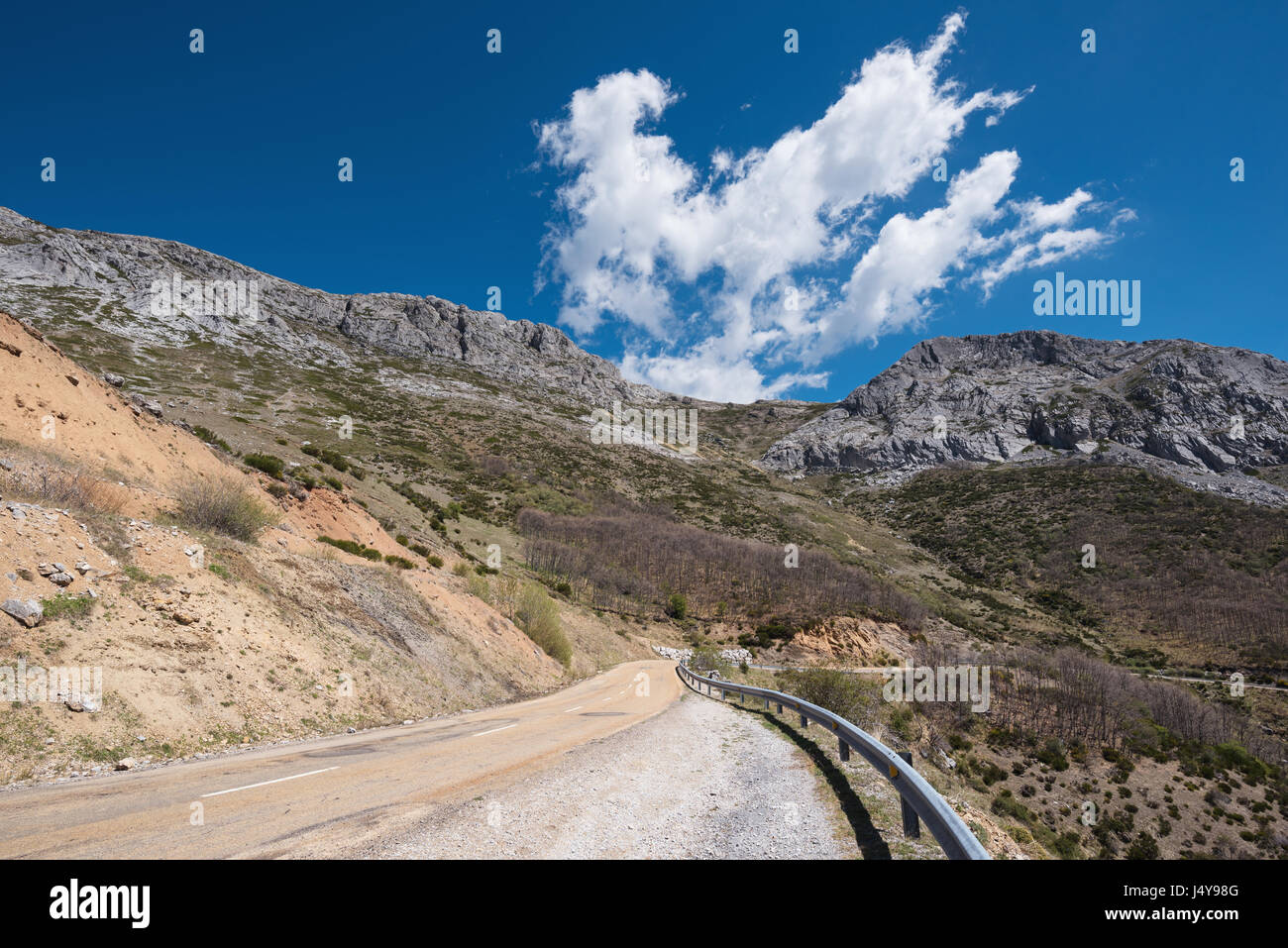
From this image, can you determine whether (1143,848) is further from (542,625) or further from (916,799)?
(542,625)

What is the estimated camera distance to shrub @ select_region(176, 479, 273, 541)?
1650 centimetres

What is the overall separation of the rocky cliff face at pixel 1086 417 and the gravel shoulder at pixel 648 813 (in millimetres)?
146420

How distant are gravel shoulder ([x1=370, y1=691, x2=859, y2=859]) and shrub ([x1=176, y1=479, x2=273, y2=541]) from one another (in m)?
14.7

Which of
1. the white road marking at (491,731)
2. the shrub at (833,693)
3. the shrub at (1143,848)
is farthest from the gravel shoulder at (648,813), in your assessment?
the shrub at (1143,848)

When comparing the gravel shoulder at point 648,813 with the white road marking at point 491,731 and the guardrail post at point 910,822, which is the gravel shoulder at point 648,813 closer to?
the guardrail post at point 910,822

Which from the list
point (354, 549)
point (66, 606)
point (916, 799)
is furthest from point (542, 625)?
point (916, 799)

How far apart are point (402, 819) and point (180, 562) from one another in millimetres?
11815

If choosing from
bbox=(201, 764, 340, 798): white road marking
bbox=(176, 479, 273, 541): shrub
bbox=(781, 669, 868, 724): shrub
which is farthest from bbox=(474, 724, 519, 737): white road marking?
bbox=(176, 479, 273, 541): shrub

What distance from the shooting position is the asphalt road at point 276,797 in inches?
185

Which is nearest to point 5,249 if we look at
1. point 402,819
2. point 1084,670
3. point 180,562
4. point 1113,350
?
point 180,562

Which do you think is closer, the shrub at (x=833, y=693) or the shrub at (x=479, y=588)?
the shrub at (x=833, y=693)

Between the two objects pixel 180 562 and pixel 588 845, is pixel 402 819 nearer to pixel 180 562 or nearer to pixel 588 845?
pixel 588 845

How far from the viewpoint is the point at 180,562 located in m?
13.0
